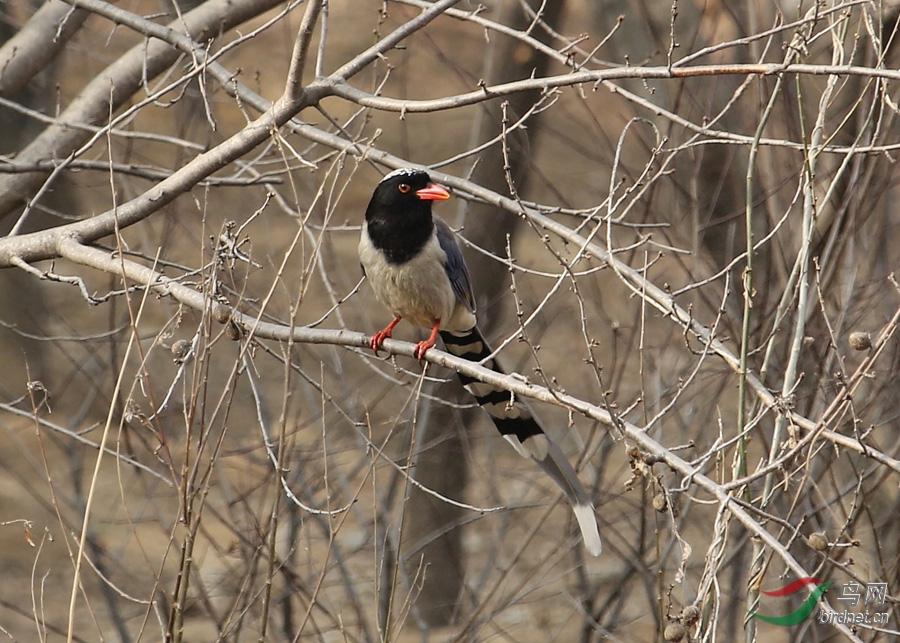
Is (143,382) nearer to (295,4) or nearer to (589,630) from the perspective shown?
(295,4)

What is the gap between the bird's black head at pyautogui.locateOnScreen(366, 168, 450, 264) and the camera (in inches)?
204

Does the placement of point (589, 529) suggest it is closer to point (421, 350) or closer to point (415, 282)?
point (421, 350)

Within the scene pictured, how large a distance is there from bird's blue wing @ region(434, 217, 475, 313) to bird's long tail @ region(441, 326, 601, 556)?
0.25 metres

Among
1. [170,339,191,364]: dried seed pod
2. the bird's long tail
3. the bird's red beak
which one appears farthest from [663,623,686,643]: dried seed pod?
the bird's red beak

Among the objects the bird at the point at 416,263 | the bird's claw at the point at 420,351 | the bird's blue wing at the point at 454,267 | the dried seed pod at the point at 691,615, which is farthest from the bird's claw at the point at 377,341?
the dried seed pod at the point at 691,615

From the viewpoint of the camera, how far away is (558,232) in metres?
4.12

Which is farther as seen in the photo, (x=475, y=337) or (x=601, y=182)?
(x=601, y=182)

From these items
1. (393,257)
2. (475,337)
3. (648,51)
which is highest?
(648,51)

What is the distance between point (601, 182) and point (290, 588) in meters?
10.4

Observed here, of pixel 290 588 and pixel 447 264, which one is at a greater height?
pixel 447 264

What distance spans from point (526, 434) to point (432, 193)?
123 centimetres

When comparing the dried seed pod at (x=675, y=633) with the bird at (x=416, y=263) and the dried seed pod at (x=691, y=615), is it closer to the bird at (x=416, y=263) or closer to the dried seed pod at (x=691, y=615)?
the dried seed pod at (x=691, y=615)

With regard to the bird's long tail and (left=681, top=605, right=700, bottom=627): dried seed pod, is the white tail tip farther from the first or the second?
(left=681, top=605, right=700, bottom=627): dried seed pod

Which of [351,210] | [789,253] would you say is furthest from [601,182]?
[789,253]
